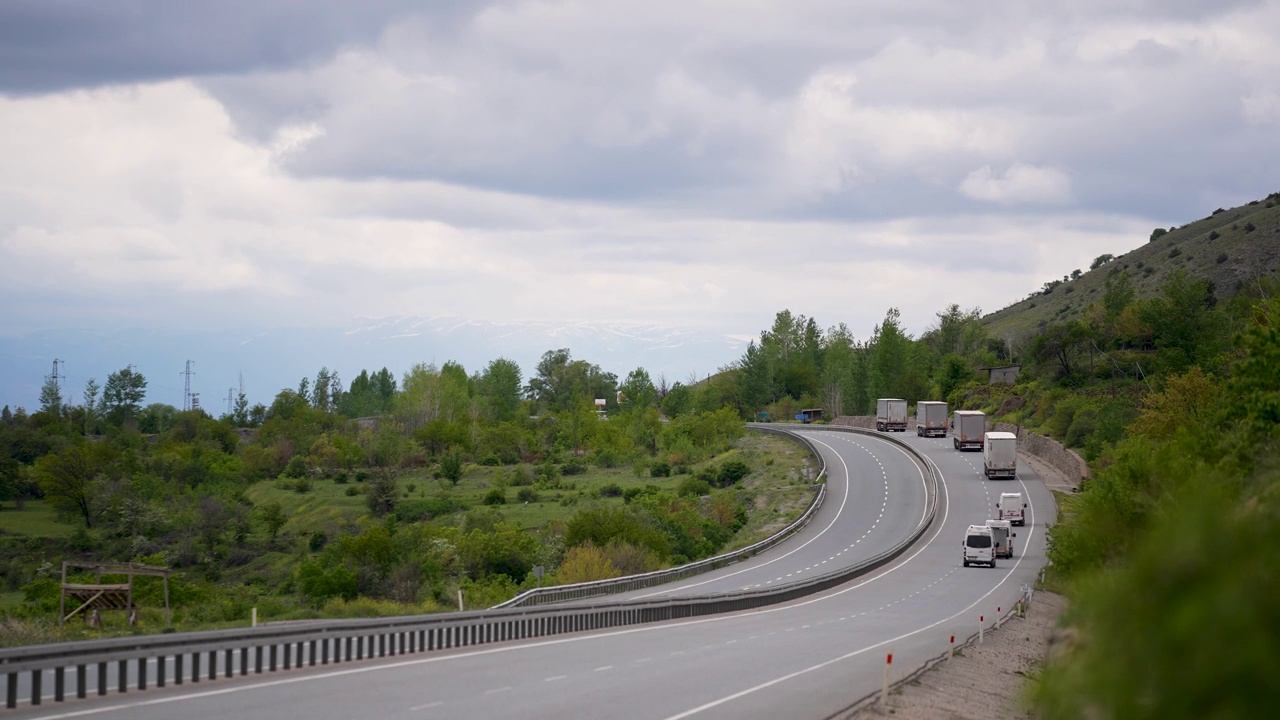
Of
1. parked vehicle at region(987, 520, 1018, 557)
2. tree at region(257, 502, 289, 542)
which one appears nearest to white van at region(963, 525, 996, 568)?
parked vehicle at region(987, 520, 1018, 557)

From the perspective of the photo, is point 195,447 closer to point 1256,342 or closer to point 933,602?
point 933,602

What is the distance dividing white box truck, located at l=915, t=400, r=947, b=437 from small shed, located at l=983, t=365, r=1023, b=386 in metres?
31.0

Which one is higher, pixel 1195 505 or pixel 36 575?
pixel 1195 505

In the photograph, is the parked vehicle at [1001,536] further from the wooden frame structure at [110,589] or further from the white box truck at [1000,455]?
the wooden frame structure at [110,589]

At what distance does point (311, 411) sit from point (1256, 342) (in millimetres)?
165776

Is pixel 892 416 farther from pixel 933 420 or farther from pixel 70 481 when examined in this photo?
pixel 70 481

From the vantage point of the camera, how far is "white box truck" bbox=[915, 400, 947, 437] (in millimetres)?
104500

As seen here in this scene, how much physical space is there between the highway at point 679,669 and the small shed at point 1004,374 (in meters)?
86.7

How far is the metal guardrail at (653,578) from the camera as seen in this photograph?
116ft

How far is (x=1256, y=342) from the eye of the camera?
30000mm

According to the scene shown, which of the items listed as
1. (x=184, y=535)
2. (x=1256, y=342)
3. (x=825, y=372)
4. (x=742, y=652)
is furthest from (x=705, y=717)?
(x=825, y=372)

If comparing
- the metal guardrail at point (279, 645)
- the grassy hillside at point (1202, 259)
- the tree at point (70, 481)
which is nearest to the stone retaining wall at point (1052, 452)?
the metal guardrail at point (279, 645)

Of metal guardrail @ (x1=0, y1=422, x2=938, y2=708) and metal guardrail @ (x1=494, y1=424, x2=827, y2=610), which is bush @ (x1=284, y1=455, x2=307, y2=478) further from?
metal guardrail @ (x1=0, y1=422, x2=938, y2=708)

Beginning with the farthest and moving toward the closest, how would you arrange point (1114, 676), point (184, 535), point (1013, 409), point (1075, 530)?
point (1013, 409)
point (184, 535)
point (1075, 530)
point (1114, 676)
